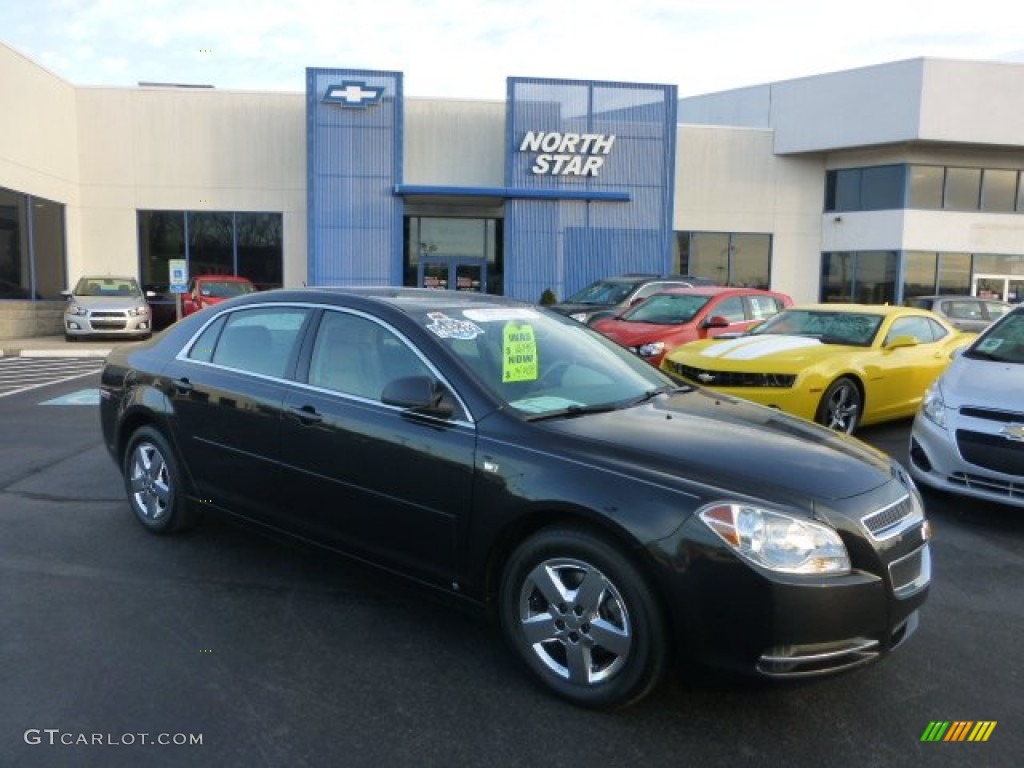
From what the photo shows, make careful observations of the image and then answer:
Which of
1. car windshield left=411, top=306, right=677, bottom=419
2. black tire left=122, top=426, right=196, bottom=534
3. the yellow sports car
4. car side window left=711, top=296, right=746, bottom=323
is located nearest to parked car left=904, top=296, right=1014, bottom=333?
car side window left=711, top=296, right=746, bottom=323

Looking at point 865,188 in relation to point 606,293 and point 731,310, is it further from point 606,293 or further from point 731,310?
point 731,310

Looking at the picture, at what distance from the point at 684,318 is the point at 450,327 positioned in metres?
7.61

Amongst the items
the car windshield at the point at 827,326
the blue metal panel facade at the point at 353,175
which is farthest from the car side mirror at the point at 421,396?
the blue metal panel facade at the point at 353,175

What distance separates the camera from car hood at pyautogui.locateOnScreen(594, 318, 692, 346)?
417 inches

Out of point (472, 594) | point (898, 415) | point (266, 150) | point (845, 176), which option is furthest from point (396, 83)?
point (472, 594)

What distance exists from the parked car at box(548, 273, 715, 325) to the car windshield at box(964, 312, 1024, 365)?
257 inches

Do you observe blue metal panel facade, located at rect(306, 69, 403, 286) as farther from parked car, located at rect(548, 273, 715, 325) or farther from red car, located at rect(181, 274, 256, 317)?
parked car, located at rect(548, 273, 715, 325)

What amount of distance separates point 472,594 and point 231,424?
5.65 feet

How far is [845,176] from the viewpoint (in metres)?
27.6

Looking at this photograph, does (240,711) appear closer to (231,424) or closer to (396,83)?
(231,424)

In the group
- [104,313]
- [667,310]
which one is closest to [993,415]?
[667,310]

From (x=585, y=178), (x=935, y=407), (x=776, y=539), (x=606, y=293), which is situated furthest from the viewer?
(x=585, y=178)

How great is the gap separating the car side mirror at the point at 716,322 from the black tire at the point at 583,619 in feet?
26.1

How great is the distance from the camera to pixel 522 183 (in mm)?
24656
